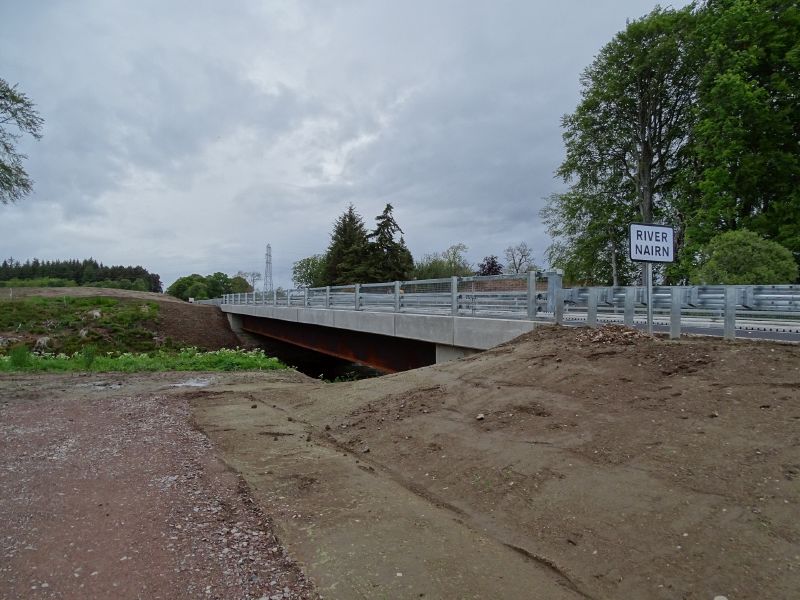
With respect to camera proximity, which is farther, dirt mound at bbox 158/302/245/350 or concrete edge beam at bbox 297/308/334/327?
dirt mound at bbox 158/302/245/350

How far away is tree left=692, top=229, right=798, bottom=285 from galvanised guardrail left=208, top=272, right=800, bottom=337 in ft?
12.5

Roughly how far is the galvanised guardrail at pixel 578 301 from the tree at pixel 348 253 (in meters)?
42.2

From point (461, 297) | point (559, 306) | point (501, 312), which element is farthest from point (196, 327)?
point (559, 306)

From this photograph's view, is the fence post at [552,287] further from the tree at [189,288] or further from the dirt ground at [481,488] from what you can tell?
the tree at [189,288]

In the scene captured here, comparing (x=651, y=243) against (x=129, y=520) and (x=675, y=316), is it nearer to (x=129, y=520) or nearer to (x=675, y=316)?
(x=675, y=316)

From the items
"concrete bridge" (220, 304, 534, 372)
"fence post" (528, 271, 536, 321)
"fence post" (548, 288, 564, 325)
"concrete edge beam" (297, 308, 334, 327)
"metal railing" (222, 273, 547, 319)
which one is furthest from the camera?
"concrete edge beam" (297, 308, 334, 327)

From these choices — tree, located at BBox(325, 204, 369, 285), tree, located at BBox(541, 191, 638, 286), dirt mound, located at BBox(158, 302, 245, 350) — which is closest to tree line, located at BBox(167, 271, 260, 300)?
tree, located at BBox(325, 204, 369, 285)

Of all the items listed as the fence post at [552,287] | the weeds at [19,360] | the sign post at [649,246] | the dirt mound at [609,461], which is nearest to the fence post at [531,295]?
the fence post at [552,287]

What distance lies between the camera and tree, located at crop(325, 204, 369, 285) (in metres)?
57.1

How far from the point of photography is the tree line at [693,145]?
20.2 meters

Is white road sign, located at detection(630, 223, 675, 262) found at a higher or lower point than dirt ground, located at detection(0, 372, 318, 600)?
higher

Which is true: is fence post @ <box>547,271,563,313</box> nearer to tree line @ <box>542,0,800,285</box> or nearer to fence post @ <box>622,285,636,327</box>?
fence post @ <box>622,285,636,327</box>

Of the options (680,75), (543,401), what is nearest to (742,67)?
(680,75)

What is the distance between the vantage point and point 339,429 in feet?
21.0
